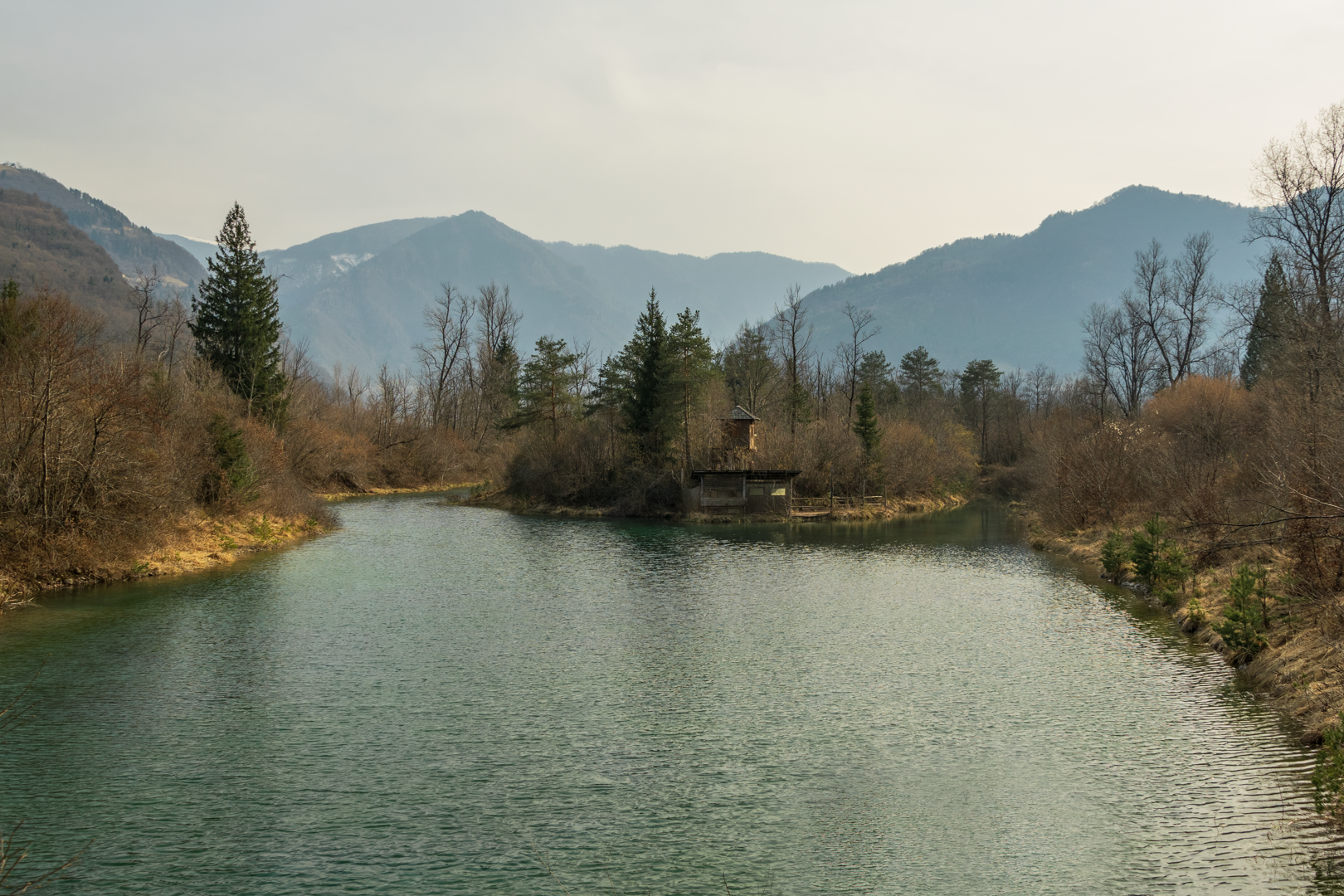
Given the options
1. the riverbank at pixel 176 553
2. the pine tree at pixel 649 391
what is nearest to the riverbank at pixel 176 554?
the riverbank at pixel 176 553

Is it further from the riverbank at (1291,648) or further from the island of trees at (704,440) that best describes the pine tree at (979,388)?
the riverbank at (1291,648)

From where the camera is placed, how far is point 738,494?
5212 centimetres

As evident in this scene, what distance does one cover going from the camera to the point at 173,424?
3009 centimetres

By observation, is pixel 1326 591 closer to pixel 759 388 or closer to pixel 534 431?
pixel 534 431

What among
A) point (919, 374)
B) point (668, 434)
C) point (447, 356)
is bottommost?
point (668, 434)

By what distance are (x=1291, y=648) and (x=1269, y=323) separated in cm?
3168

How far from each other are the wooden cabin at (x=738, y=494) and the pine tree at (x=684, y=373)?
1.77 meters

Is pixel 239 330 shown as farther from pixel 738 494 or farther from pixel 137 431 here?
pixel 738 494

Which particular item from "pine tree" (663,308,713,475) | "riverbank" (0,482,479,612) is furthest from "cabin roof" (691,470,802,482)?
"riverbank" (0,482,479,612)

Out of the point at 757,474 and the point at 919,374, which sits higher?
the point at 919,374

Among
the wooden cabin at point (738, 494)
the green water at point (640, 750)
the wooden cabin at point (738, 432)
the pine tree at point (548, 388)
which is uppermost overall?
the pine tree at point (548, 388)

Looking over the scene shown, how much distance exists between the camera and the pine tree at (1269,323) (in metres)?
33.0

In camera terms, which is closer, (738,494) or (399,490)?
(738,494)

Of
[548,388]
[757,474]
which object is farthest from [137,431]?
[548,388]
